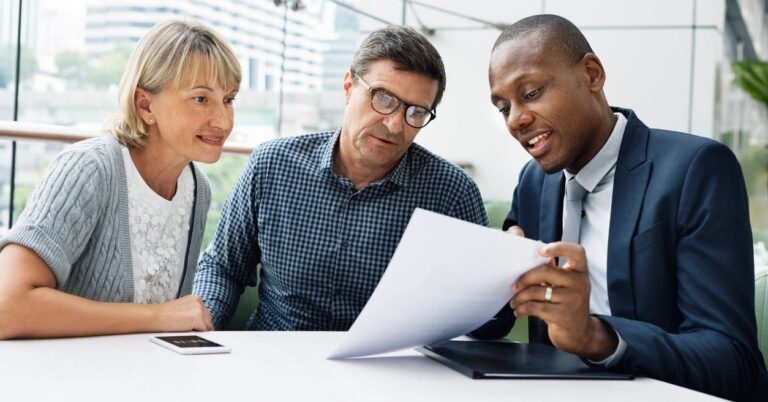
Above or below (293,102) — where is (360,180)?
below

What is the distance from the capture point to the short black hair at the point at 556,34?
169 cm

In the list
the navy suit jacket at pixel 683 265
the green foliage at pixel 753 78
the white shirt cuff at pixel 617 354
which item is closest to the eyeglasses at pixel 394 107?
the navy suit jacket at pixel 683 265

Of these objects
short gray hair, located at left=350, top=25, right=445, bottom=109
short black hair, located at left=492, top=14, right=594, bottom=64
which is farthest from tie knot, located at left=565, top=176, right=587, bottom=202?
short gray hair, located at left=350, top=25, right=445, bottom=109

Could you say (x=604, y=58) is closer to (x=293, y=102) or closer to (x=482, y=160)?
(x=482, y=160)

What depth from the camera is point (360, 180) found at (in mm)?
2117

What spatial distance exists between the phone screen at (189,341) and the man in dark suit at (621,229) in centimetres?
47

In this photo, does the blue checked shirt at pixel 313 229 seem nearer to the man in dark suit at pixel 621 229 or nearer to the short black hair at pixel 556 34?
the man in dark suit at pixel 621 229

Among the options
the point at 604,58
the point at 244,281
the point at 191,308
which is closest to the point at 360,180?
the point at 244,281

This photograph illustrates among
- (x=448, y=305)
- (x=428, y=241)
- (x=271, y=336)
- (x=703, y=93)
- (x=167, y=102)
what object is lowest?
(x=271, y=336)

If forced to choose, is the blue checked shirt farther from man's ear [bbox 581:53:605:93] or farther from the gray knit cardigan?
man's ear [bbox 581:53:605:93]

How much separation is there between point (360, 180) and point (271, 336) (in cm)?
68

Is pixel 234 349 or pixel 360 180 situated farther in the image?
pixel 360 180

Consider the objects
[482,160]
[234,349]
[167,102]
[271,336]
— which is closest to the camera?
[234,349]

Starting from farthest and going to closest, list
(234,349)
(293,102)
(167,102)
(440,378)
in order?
(293,102) < (167,102) < (234,349) < (440,378)
